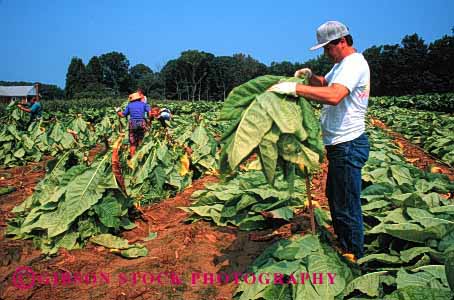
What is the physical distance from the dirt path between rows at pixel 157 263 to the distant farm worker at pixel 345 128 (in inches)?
33.5

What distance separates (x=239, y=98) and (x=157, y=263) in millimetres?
1800

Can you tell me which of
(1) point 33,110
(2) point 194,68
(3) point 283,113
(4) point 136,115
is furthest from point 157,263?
(2) point 194,68

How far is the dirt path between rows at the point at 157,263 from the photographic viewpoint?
3.07m

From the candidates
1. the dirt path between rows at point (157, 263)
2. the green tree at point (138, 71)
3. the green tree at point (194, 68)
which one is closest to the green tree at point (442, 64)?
the green tree at point (194, 68)

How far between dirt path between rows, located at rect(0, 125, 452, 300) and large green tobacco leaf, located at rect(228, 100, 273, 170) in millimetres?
1286

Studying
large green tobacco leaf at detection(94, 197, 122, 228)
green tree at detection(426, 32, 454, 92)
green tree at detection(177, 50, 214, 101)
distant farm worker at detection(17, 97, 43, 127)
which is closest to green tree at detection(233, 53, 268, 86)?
green tree at detection(177, 50, 214, 101)

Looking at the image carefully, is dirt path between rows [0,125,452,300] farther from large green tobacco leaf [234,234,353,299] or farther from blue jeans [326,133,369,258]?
blue jeans [326,133,369,258]

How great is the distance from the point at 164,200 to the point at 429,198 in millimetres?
3519

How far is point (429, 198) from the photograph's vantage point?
3.57 meters

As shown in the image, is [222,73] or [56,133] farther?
[222,73]

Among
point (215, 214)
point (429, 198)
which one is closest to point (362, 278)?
point (429, 198)

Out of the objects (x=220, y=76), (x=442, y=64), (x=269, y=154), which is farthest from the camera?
(x=220, y=76)

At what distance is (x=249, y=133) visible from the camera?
91.0 inches

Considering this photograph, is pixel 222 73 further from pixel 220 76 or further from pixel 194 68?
pixel 194 68
